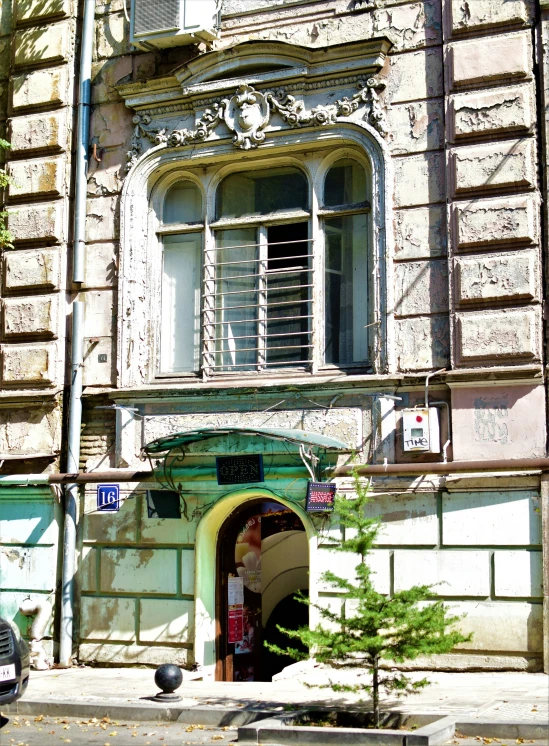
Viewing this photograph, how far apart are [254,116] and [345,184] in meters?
1.49

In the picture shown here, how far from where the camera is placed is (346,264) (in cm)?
1367

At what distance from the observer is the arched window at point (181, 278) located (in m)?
14.4

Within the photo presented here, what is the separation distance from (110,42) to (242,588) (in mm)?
7830

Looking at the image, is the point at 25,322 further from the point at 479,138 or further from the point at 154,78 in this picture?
the point at 479,138

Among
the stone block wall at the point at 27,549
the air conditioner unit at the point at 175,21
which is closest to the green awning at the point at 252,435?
the stone block wall at the point at 27,549

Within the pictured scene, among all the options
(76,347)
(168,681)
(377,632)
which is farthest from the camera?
(76,347)

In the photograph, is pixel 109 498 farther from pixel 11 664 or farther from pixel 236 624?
pixel 11 664

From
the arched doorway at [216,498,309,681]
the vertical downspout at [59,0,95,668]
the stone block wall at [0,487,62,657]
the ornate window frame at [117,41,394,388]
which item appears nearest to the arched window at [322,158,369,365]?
the ornate window frame at [117,41,394,388]

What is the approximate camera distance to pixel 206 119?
46.6ft

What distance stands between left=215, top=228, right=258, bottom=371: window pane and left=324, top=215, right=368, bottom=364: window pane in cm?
103

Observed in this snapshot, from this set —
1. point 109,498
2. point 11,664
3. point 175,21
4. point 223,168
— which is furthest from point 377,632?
point 175,21

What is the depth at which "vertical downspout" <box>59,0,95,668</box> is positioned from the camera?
45.3 feet

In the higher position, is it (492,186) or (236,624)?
(492,186)

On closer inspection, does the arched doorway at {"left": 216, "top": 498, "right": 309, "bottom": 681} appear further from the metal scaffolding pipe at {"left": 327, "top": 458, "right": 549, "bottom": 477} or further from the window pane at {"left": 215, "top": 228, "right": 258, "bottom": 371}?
the window pane at {"left": 215, "top": 228, "right": 258, "bottom": 371}
